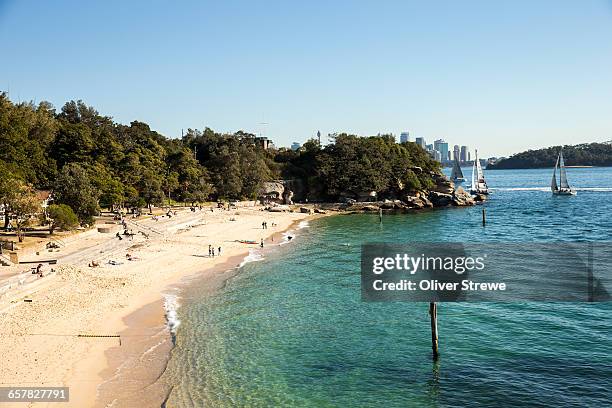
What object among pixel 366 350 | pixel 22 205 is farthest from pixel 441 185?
pixel 366 350

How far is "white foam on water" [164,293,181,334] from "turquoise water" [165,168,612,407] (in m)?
0.51

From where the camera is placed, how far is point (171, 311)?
2973 cm

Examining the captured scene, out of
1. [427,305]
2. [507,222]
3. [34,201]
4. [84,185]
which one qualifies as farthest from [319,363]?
[507,222]

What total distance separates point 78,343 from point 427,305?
65.7 feet

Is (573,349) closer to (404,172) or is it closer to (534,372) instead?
(534,372)

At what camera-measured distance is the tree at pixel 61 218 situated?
43281mm

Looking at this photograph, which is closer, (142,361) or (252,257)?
(142,361)

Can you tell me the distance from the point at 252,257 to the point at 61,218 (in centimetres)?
1756

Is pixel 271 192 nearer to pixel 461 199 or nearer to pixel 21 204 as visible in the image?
pixel 461 199

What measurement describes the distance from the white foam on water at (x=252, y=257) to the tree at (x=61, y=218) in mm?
15786

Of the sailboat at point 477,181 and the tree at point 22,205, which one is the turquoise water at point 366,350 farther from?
the sailboat at point 477,181

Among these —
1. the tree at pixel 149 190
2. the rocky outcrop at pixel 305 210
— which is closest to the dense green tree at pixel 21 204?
the tree at pixel 149 190

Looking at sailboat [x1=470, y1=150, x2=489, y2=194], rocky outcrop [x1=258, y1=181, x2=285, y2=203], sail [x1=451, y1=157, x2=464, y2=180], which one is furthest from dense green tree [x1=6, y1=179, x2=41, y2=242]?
sail [x1=451, y1=157, x2=464, y2=180]

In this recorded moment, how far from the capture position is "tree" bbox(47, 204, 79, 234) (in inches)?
1704
